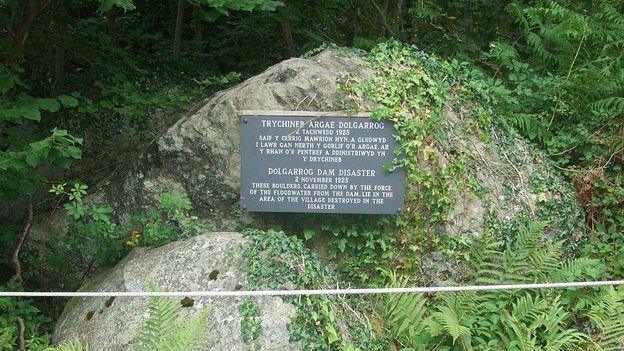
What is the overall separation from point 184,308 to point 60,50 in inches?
169

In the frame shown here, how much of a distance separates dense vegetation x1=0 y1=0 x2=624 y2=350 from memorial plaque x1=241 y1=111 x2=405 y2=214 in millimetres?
261

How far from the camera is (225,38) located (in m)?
10.1

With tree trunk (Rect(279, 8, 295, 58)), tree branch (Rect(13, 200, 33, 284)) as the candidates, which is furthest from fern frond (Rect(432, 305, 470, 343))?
tree trunk (Rect(279, 8, 295, 58))

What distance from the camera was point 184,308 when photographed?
4.90 meters

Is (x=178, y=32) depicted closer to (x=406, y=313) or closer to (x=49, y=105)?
(x=49, y=105)

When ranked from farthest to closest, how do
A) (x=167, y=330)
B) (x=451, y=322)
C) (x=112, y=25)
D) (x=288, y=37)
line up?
(x=288, y=37) < (x=112, y=25) < (x=451, y=322) < (x=167, y=330)

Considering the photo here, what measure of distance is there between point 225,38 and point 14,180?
17.6ft

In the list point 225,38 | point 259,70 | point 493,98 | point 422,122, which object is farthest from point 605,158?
point 225,38

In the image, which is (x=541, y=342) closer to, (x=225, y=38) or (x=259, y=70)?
(x=259, y=70)

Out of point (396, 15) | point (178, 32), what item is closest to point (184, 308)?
point (178, 32)

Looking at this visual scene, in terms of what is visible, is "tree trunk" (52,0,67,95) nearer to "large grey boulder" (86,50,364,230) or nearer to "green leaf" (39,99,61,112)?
"large grey boulder" (86,50,364,230)

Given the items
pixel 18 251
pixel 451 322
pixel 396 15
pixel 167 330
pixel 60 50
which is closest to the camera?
pixel 167 330

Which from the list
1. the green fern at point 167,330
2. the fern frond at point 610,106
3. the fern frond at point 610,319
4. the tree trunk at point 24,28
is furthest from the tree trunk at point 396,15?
the green fern at point 167,330

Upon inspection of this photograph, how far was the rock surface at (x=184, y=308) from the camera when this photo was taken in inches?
186
